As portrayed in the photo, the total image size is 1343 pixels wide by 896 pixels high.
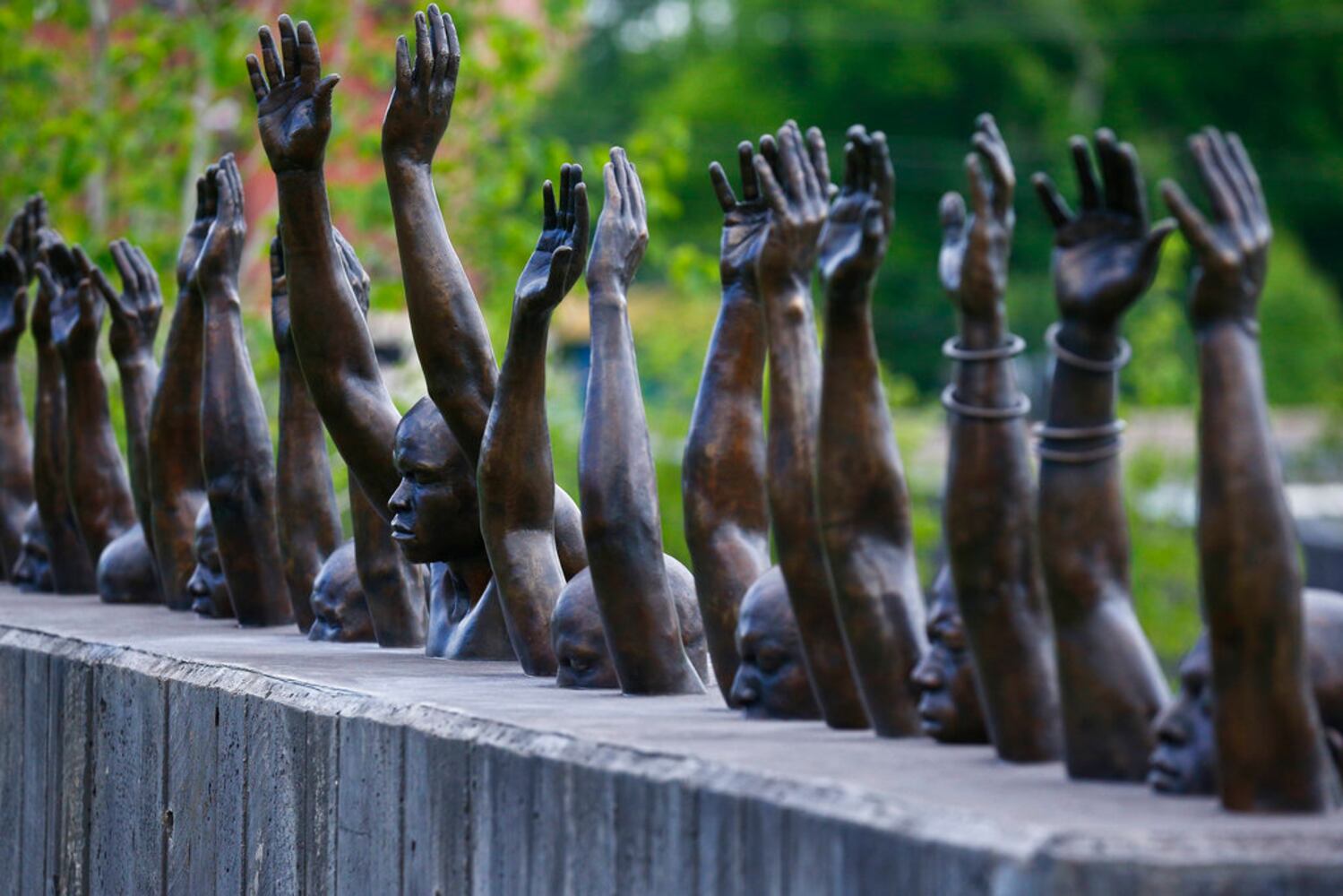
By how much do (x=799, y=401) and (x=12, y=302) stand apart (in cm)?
476

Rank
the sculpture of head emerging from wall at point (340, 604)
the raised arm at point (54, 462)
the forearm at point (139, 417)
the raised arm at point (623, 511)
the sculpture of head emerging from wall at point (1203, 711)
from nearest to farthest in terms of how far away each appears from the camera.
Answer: the sculpture of head emerging from wall at point (1203, 711) < the raised arm at point (623, 511) < the sculpture of head emerging from wall at point (340, 604) < the forearm at point (139, 417) < the raised arm at point (54, 462)

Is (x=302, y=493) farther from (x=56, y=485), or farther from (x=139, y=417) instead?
(x=56, y=485)

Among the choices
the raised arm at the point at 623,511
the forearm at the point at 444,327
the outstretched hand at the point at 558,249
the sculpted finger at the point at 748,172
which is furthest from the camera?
the forearm at the point at 444,327


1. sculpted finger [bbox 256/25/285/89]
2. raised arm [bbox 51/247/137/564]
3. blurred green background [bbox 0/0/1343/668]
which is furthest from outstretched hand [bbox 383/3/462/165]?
blurred green background [bbox 0/0/1343/668]

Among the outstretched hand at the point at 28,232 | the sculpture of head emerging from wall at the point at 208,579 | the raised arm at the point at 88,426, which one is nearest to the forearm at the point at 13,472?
the outstretched hand at the point at 28,232

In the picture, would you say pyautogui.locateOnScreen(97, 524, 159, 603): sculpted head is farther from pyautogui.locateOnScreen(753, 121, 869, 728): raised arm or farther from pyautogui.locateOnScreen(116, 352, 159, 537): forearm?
pyautogui.locateOnScreen(753, 121, 869, 728): raised arm

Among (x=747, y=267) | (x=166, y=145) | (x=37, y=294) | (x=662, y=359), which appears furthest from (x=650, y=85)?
(x=747, y=267)

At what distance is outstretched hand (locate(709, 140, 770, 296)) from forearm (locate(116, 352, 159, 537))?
275 centimetres

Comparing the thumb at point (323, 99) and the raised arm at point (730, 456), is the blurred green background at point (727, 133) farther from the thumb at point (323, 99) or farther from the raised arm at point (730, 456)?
the raised arm at point (730, 456)

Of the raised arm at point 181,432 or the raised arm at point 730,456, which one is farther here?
the raised arm at point 181,432

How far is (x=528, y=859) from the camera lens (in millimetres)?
4055

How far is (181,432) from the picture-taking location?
6840 mm

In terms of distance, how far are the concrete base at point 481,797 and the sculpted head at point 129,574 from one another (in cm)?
Result: 44

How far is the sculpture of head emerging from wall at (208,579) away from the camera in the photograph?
662 cm
